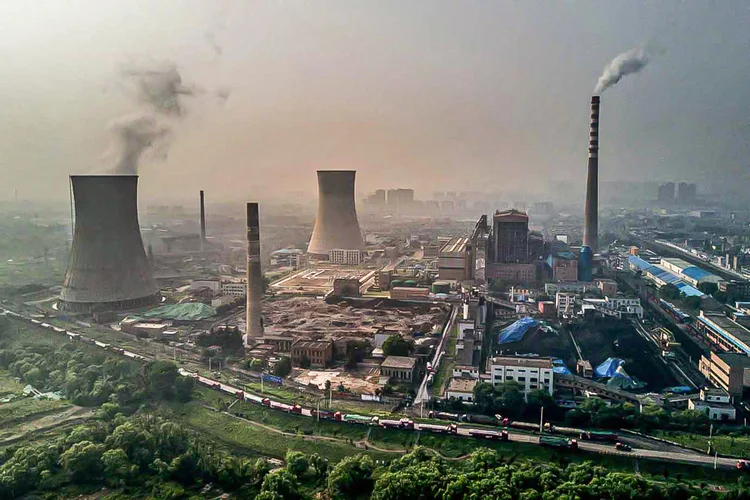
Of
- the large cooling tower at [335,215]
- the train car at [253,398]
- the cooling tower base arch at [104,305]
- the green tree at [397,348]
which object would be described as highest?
the large cooling tower at [335,215]

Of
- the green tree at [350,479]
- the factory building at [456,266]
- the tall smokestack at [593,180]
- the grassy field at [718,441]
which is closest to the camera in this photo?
the green tree at [350,479]

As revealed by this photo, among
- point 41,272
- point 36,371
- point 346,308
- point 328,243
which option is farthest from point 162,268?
point 36,371

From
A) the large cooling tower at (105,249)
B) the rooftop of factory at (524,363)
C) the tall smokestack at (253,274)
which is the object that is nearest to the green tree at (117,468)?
the tall smokestack at (253,274)

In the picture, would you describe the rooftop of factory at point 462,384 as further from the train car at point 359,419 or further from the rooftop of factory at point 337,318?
the rooftop of factory at point 337,318

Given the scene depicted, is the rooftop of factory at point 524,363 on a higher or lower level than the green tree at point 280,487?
higher

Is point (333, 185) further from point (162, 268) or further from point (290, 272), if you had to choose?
point (162, 268)

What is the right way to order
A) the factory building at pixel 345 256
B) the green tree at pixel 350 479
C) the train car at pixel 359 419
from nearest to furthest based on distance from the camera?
→ 1. the green tree at pixel 350 479
2. the train car at pixel 359 419
3. the factory building at pixel 345 256

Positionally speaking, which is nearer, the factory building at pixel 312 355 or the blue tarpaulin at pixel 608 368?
the blue tarpaulin at pixel 608 368

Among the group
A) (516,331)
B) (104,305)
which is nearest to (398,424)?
(516,331)

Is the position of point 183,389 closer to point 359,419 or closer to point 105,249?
point 359,419

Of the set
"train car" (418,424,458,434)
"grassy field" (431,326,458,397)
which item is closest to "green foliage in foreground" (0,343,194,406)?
"train car" (418,424,458,434)
